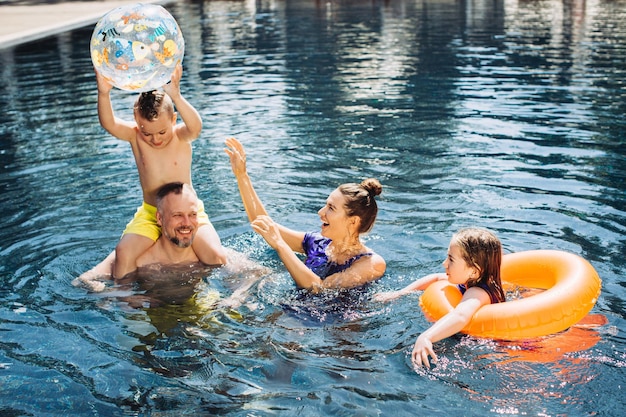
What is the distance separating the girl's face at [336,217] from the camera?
17.4 feet

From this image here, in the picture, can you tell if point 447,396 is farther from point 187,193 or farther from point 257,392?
point 187,193

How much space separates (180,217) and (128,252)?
0.54 meters

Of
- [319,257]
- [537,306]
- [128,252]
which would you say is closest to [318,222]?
[319,257]

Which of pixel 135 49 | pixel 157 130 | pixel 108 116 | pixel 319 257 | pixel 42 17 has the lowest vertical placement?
pixel 319 257

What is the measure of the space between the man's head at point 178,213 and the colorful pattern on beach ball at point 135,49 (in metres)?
0.81

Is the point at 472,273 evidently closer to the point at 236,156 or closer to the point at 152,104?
the point at 236,156

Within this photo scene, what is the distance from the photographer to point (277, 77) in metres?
14.6

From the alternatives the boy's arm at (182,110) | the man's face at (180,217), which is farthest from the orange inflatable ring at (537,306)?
the boy's arm at (182,110)

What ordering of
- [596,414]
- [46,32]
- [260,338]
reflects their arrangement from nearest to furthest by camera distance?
[596,414], [260,338], [46,32]

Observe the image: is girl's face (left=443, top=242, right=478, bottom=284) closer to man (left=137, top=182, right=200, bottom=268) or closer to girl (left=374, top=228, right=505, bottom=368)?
girl (left=374, top=228, right=505, bottom=368)

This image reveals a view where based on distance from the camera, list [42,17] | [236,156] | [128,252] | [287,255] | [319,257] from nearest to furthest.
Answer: [287,255] → [236,156] → [319,257] → [128,252] → [42,17]

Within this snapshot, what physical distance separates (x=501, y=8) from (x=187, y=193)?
23.6m

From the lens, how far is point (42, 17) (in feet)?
79.7

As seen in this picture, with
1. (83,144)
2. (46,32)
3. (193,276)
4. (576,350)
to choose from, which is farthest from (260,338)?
(46,32)
